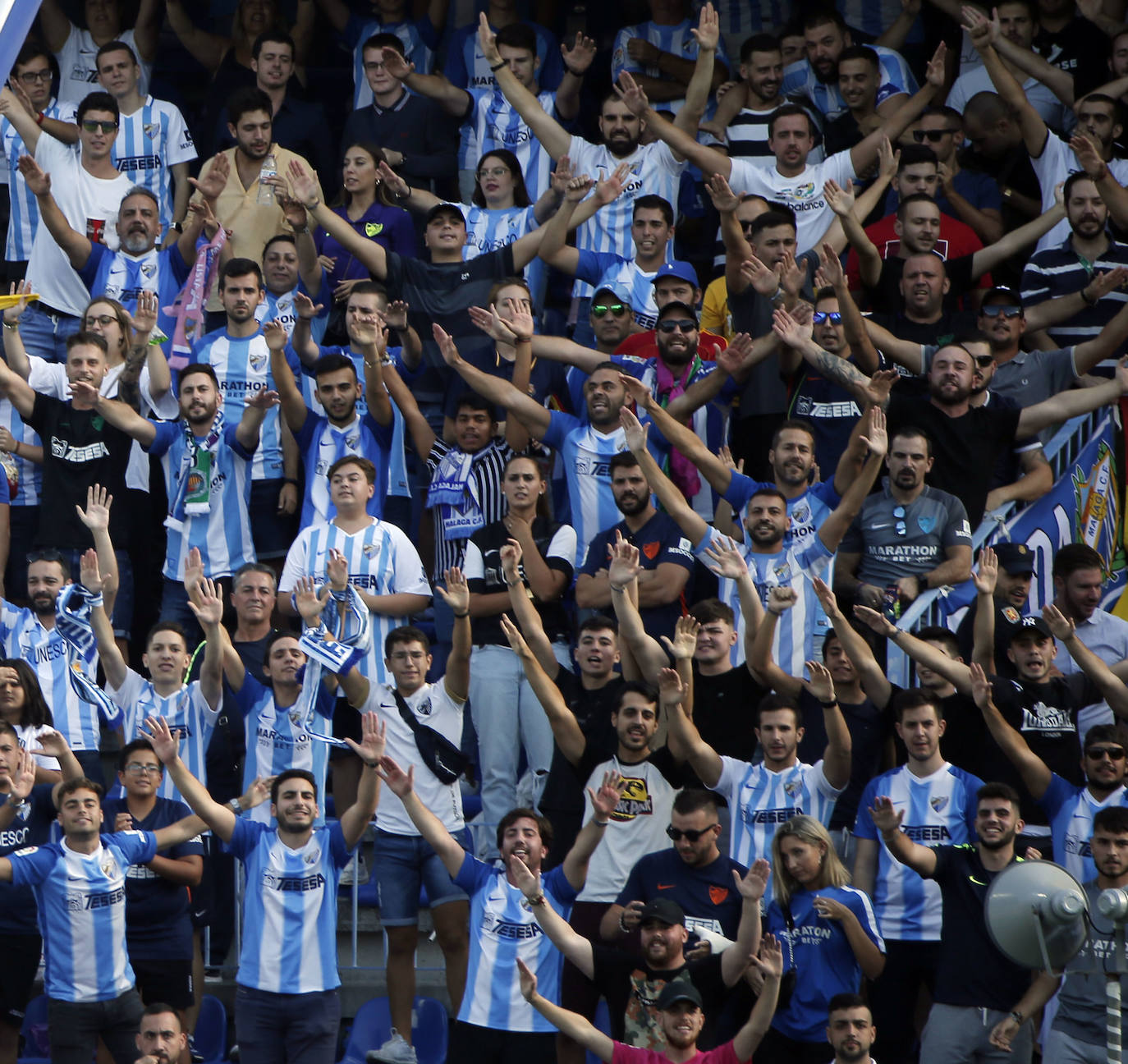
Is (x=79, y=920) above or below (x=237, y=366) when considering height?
→ below

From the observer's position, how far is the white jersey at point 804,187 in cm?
1318

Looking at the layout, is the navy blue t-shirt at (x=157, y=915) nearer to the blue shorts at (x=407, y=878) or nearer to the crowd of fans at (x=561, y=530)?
the crowd of fans at (x=561, y=530)

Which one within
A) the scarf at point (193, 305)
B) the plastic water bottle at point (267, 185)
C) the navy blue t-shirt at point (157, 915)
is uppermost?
the plastic water bottle at point (267, 185)

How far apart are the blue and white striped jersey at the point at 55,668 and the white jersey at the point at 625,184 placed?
14.2 feet

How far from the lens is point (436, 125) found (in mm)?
14445

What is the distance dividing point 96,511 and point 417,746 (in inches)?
92.9

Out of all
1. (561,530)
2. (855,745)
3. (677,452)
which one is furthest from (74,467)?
(855,745)

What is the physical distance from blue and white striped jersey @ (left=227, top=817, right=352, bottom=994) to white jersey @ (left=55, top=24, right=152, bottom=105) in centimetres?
733

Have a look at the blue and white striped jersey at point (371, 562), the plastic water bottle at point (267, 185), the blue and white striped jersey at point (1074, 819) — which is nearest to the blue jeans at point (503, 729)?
the blue and white striped jersey at point (371, 562)

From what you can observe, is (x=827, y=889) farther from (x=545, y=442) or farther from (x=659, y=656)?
(x=545, y=442)

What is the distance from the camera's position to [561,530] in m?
11.3

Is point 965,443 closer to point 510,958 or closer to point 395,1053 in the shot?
point 510,958

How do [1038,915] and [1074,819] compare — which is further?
[1074,819]

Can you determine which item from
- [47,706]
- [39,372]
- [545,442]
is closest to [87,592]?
[47,706]
